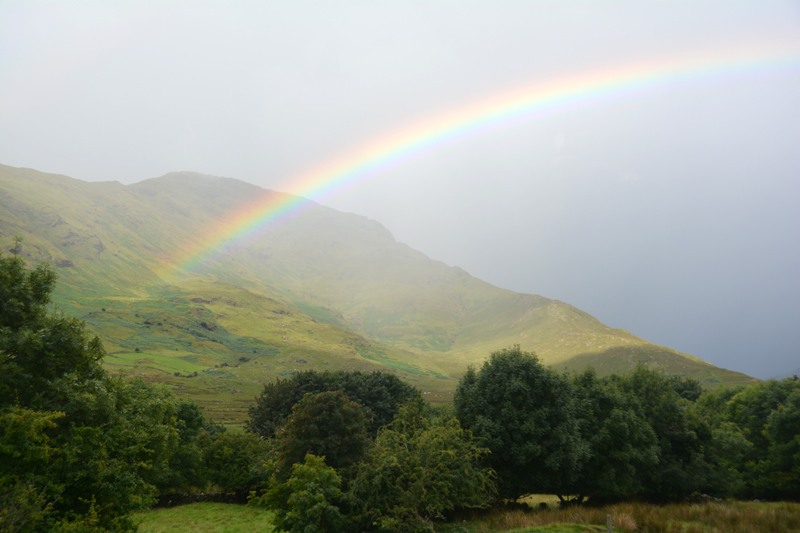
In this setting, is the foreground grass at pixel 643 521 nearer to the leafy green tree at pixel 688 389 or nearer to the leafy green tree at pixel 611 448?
the leafy green tree at pixel 611 448

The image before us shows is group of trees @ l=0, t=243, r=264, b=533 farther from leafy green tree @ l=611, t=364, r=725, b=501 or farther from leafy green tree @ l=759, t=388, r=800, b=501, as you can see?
leafy green tree @ l=759, t=388, r=800, b=501

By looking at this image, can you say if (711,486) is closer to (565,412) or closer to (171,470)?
(565,412)

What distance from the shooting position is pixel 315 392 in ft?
187

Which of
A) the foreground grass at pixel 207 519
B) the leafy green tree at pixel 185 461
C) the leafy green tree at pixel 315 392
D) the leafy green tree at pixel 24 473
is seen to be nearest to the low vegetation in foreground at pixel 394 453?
the leafy green tree at pixel 24 473

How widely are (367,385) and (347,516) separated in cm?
4514

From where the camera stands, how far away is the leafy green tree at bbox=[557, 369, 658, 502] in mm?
30547

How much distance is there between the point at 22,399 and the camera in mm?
18062

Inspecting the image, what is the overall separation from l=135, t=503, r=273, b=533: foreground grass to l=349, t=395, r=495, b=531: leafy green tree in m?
12.7

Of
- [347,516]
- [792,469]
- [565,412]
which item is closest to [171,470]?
[347,516]

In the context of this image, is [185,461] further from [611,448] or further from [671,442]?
[671,442]

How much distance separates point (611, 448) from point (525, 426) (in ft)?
36.8

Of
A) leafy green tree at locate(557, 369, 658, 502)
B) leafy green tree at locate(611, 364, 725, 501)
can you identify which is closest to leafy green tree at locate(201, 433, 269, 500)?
leafy green tree at locate(557, 369, 658, 502)

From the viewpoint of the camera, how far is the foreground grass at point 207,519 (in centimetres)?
2983

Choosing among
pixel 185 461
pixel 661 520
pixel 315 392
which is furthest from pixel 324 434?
pixel 315 392
